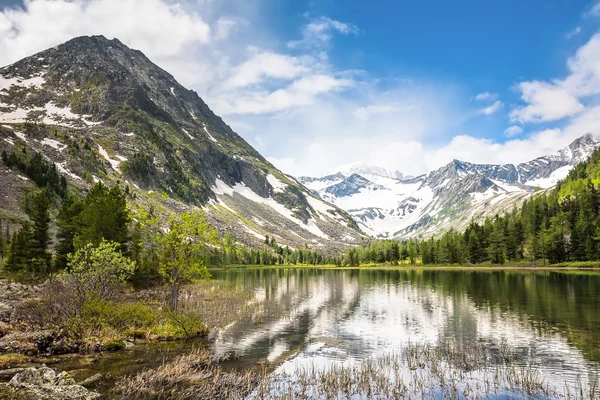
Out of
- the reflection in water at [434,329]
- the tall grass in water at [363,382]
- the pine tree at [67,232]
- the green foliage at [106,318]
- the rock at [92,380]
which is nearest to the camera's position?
the tall grass in water at [363,382]

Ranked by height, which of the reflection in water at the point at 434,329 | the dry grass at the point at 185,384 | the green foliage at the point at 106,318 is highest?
the green foliage at the point at 106,318

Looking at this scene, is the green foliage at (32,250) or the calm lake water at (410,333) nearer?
the calm lake water at (410,333)

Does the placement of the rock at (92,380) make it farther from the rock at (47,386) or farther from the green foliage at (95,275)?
the green foliage at (95,275)

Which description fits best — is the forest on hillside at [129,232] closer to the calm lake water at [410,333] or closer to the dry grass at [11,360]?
the calm lake water at [410,333]

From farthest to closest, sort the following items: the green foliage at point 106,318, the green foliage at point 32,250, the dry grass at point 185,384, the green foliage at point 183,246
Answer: the green foliage at point 32,250
the green foliage at point 183,246
the green foliage at point 106,318
the dry grass at point 185,384

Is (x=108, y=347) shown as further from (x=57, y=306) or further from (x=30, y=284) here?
(x=30, y=284)

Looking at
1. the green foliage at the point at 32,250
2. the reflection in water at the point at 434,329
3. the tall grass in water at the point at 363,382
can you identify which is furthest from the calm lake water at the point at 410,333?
the green foliage at the point at 32,250

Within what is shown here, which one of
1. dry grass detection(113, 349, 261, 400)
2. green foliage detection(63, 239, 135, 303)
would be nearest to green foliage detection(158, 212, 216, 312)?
green foliage detection(63, 239, 135, 303)

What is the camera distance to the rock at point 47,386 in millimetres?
21005

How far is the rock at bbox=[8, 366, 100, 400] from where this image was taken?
21005 mm

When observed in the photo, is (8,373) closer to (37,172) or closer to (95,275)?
(95,275)

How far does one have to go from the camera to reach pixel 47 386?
22453mm

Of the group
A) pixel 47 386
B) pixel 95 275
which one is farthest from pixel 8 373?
pixel 95 275

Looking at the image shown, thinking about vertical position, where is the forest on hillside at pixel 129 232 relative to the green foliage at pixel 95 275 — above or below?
above
